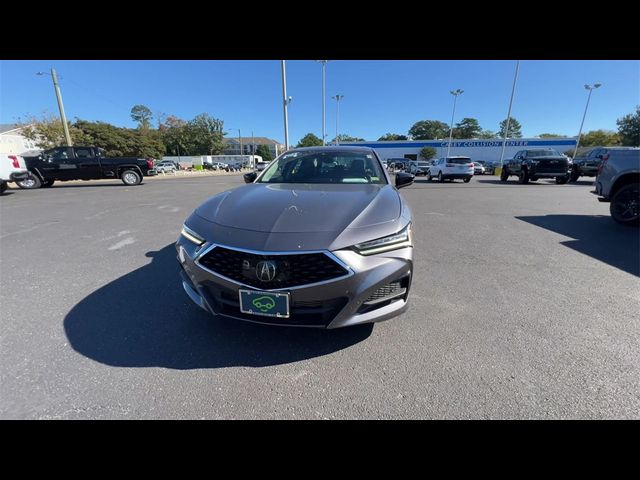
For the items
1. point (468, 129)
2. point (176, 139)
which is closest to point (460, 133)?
point (468, 129)

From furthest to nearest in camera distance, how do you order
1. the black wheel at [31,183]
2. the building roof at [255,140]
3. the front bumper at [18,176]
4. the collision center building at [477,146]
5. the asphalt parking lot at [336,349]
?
1. the building roof at [255,140]
2. the collision center building at [477,146]
3. the black wheel at [31,183]
4. the front bumper at [18,176]
5. the asphalt parking lot at [336,349]

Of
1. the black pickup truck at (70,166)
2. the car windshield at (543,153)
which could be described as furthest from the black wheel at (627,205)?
the black pickup truck at (70,166)

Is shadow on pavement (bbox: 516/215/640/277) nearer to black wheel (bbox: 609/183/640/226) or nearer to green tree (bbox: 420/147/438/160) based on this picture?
black wheel (bbox: 609/183/640/226)

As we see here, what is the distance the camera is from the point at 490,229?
225 inches

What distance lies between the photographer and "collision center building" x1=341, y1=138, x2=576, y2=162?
166 feet

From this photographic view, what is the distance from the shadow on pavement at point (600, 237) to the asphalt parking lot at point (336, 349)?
0.38 feet

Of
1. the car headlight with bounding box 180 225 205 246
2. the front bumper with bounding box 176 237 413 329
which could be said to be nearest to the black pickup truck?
the car headlight with bounding box 180 225 205 246

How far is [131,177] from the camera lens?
1500cm

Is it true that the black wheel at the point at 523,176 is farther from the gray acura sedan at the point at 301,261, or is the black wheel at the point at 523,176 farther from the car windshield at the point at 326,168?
the gray acura sedan at the point at 301,261

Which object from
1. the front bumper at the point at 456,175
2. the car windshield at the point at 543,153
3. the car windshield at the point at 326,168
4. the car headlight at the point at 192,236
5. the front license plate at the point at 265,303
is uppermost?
the car windshield at the point at 543,153

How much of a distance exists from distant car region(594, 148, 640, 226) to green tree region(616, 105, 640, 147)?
211 feet

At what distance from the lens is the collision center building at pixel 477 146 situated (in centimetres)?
5072
